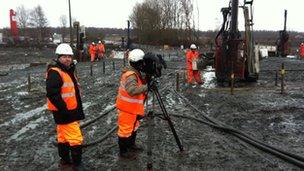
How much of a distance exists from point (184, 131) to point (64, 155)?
3.19m

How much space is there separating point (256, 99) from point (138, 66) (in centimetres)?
789

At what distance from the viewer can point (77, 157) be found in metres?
6.52

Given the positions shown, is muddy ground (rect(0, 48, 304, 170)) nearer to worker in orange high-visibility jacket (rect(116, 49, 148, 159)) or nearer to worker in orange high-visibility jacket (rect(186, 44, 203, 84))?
worker in orange high-visibility jacket (rect(116, 49, 148, 159))

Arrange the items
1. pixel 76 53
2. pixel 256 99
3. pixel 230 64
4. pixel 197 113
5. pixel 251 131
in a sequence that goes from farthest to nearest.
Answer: pixel 76 53, pixel 230 64, pixel 256 99, pixel 197 113, pixel 251 131

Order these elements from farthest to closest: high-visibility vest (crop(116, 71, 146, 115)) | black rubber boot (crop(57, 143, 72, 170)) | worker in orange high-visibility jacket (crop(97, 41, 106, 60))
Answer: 1. worker in orange high-visibility jacket (crop(97, 41, 106, 60))
2. high-visibility vest (crop(116, 71, 146, 115))
3. black rubber boot (crop(57, 143, 72, 170))

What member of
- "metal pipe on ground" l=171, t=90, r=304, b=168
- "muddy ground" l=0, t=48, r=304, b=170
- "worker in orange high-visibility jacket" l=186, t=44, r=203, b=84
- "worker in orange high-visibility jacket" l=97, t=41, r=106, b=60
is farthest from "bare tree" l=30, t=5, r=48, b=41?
"metal pipe on ground" l=171, t=90, r=304, b=168

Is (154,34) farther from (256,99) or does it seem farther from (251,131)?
(251,131)

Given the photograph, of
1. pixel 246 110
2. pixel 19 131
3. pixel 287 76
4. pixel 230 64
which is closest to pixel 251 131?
pixel 246 110

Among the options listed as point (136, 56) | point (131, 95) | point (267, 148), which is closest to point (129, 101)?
point (131, 95)

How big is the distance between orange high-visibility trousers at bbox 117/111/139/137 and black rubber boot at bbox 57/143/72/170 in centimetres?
92

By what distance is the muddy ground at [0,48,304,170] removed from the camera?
279 inches

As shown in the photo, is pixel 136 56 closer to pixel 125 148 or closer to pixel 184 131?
pixel 125 148

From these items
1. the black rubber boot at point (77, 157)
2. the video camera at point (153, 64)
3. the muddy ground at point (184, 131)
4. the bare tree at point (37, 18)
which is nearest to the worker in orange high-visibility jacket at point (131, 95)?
the video camera at point (153, 64)

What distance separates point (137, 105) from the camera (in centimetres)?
708
